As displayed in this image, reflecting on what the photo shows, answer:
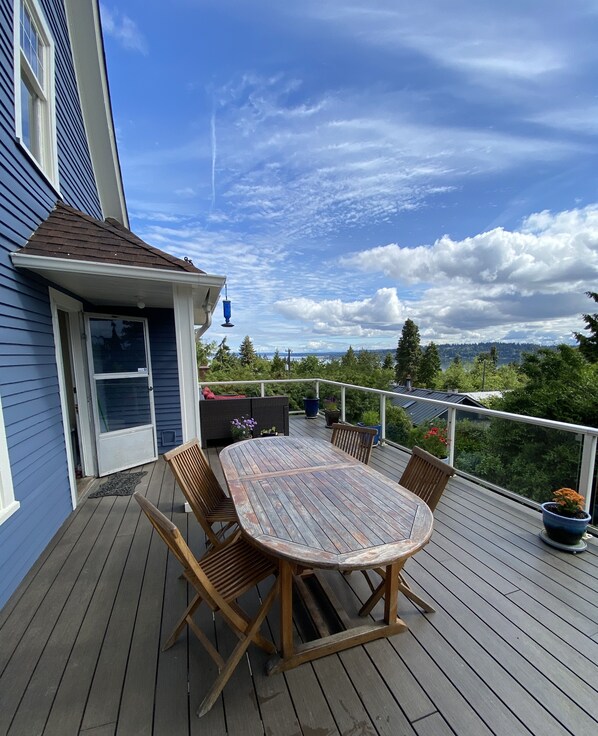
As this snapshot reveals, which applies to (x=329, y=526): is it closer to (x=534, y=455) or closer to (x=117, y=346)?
(x=534, y=455)

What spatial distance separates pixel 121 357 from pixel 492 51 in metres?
6.59

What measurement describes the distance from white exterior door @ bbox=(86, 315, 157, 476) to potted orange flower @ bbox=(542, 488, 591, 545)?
4.62m

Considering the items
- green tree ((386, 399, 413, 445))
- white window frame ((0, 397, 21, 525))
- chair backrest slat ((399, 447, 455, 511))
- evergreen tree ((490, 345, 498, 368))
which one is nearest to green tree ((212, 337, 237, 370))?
green tree ((386, 399, 413, 445))

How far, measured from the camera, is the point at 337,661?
153 centimetres

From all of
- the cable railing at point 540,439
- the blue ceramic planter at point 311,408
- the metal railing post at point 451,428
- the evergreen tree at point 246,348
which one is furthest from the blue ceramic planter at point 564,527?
the evergreen tree at point 246,348

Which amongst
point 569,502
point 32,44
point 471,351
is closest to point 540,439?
point 569,502

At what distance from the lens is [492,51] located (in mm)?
4332

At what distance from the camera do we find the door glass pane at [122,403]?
410cm

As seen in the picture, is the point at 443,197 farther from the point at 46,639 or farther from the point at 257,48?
the point at 46,639

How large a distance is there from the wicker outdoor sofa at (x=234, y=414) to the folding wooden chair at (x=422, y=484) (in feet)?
12.0

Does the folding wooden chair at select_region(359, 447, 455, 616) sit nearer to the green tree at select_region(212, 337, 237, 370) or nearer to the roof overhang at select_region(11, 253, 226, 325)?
the roof overhang at select_region(11, 253, 226, 325)

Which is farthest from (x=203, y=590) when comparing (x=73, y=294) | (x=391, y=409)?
(x=391, y=409)

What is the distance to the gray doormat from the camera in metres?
3.59

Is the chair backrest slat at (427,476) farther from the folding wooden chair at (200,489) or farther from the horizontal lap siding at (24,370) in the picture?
the horizontal lap siding at (24,370)
